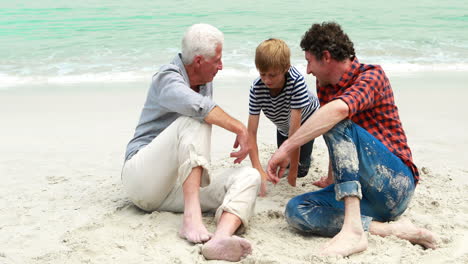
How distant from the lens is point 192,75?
135 inches

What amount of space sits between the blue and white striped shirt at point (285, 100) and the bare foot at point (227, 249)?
141 centimetres

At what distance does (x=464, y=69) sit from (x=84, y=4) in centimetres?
1337

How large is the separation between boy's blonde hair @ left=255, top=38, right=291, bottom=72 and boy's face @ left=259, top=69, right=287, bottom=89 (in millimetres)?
25

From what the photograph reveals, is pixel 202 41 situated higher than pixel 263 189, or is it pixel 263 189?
pixel 202 41

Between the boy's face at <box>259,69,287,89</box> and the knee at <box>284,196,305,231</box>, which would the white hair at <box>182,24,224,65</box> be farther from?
the knee at <box>284,196,305,231</box>

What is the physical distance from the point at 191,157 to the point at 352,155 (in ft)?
2.73

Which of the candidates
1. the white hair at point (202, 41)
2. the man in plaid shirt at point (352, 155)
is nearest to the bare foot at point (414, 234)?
the man in plaid shirt at point (352, 155)

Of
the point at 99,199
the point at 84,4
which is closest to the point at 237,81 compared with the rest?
the point at 99,199

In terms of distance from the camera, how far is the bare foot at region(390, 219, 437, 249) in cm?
302

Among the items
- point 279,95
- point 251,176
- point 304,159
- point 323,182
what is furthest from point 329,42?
point 304,159

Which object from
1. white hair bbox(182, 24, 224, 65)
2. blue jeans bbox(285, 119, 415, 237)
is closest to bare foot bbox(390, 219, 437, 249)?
blue jeans bbox(285, 119, 415, 237)

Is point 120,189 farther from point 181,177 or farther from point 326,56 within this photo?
point 326,56

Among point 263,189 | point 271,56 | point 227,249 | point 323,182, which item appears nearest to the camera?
point 227,249

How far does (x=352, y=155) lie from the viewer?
290 cm
